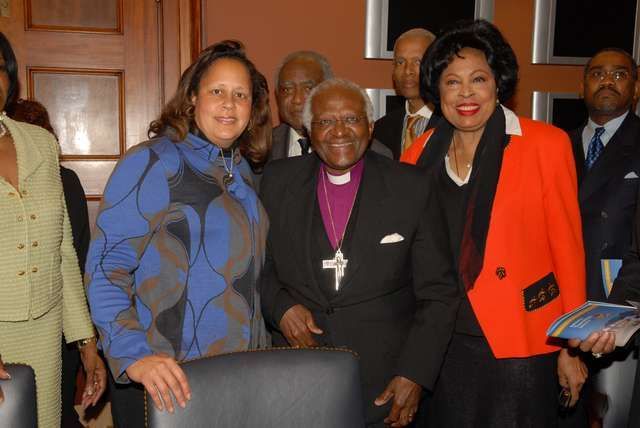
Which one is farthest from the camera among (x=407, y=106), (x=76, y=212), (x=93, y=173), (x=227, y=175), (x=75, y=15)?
(x=93, y=173)

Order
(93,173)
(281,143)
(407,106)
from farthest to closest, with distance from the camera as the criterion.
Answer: (93,173), (407,106), (281,143)

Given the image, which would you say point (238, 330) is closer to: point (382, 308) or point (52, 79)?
point (382, 308)

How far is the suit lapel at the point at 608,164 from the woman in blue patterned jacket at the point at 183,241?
1.73 m

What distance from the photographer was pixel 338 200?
2.09m

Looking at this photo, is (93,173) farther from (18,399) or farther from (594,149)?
(594,149)

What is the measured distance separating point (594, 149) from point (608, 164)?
20 centimetres

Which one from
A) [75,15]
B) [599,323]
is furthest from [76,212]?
[599,323]

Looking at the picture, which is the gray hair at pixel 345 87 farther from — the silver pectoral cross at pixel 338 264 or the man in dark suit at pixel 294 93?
the man in dark suit at pixel 294 93

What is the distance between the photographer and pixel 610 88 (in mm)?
3203

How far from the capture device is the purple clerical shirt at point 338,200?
80.0 inches

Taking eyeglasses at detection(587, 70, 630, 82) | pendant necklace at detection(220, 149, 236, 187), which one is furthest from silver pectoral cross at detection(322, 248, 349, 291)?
eyeglasses at detection(587, 70, 630, 82)

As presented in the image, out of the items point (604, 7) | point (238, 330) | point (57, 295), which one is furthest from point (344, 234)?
point (604, 7)

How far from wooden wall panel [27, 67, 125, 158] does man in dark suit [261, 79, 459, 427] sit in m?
2.09

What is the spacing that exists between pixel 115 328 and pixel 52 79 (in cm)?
257
